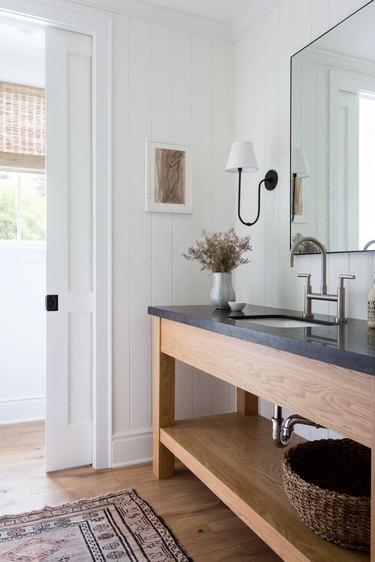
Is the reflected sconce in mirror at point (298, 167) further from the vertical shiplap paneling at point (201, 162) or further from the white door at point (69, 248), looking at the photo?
the white door at point (69, 248)

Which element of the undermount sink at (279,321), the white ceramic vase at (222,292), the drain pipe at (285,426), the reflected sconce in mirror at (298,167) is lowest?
the drain pipe at (285,426)

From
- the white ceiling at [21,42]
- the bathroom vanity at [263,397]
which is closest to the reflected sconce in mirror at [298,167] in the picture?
the bathroom vanity at [263,397]

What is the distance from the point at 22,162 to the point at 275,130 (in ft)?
6.02

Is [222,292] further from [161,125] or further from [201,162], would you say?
[161,125]

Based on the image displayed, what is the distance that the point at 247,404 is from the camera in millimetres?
2512

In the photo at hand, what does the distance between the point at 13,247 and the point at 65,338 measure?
1.15 metres

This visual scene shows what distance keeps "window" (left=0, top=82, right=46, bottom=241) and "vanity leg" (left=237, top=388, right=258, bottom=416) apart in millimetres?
1917

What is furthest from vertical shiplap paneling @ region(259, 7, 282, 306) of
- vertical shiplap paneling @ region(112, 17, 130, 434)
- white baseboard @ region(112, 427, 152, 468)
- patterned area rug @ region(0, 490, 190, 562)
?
patterned area rug @ region(0, 490, 190, 562)

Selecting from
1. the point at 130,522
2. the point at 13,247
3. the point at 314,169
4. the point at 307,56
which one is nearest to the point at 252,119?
the point at 307,56

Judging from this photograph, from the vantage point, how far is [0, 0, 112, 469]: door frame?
7.84 ft

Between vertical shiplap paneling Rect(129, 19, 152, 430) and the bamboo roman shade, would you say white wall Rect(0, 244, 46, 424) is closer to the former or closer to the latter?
the bamboo roman shade

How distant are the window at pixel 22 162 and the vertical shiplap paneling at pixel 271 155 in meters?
1.68

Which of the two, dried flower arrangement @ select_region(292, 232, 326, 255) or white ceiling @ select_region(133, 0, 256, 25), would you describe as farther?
white ceiling @ select_region(133, 0, 256, 25)

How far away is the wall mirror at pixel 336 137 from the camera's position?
175 cm
